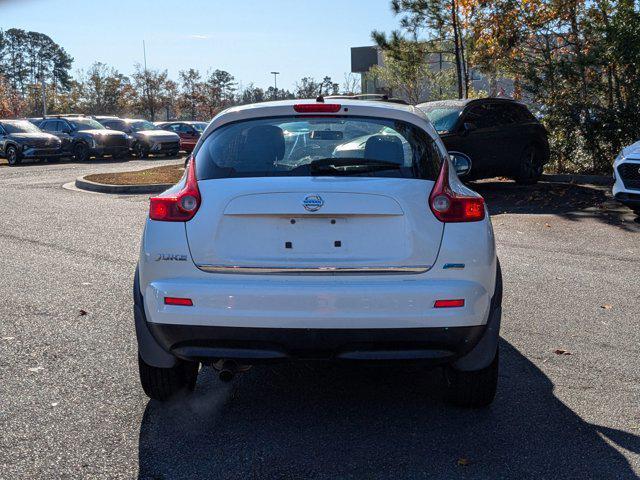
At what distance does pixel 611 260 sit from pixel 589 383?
4700mm

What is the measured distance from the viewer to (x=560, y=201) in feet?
48.6

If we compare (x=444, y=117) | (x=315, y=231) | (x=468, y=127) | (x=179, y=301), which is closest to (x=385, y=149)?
(x=315, y=231)

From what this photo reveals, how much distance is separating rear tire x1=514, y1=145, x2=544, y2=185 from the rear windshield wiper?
509 inches

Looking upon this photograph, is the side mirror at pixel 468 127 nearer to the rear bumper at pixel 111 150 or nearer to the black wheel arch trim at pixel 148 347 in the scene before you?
the black wheel arch trim at pixel 148 347

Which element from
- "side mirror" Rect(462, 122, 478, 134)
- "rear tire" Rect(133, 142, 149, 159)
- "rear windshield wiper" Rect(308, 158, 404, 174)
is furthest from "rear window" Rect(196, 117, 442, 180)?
"rear tire" Rect(133, 142, 149, 159)

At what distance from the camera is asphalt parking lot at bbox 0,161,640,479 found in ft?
12.7

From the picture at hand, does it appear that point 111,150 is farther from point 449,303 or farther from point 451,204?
point 449,303

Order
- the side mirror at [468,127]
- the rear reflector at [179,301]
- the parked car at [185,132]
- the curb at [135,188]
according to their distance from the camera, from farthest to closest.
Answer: the parked car at [185,132]
the curb at [135,188]
the side mirror at [468,127]
the rear reflector at [179,301]

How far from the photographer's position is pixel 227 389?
508 centimetres

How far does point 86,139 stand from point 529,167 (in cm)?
2122

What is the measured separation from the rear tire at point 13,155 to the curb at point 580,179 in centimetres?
2057

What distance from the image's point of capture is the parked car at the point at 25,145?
31.1 meters

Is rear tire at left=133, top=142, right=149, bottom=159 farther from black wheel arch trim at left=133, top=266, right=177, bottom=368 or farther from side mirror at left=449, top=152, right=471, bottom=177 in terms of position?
black wheel arch trim at left=133, top=266, right=177, bottom=368

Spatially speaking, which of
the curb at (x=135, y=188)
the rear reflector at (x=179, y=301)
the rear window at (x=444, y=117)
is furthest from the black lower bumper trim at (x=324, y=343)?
the curb at (x=135, y=188)
